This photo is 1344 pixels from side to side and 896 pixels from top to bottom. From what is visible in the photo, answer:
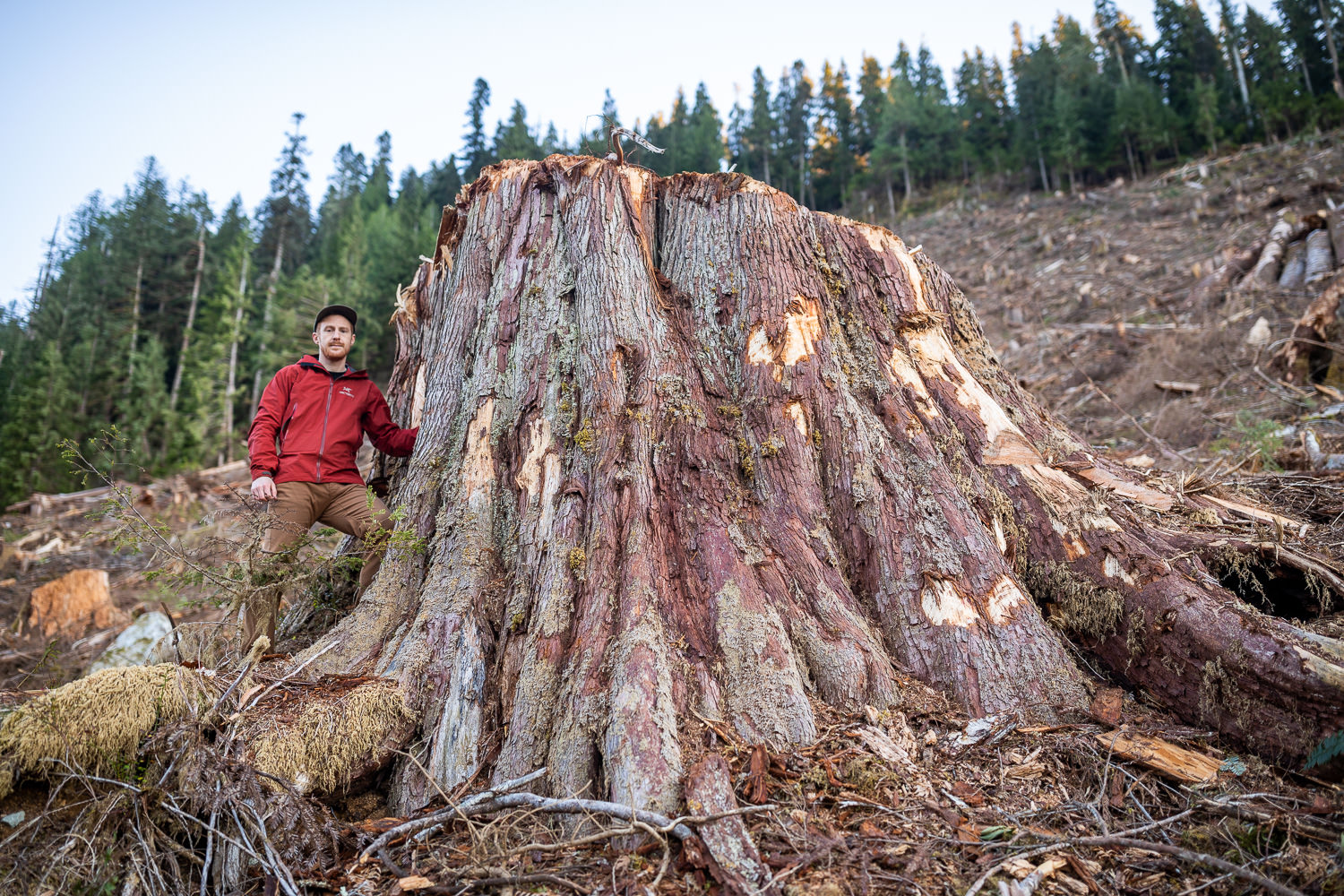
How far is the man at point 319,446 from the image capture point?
391 cm

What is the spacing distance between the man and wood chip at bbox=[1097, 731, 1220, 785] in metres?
3.85

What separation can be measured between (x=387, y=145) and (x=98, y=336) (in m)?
34.8

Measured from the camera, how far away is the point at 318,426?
4238 millimetres

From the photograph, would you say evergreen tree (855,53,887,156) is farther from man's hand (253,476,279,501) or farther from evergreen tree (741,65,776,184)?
man's hand (253,476,279,501)

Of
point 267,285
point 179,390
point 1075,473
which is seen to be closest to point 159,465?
point 179,390

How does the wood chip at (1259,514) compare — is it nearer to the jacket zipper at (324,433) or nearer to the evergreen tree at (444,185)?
the jacket zipper at (324,433)

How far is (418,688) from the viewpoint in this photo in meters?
2.90

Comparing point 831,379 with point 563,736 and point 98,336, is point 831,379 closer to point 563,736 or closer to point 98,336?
point 563,736

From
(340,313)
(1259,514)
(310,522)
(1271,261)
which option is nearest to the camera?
(1259,514)

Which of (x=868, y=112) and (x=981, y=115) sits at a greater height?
(x=868, y=112)

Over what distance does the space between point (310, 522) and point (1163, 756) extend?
15.6 feet

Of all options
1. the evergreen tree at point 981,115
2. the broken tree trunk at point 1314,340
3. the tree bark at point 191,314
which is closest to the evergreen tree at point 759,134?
the evergreen tree at point 981,115

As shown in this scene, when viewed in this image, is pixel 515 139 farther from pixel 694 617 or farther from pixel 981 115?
pixel 694 617

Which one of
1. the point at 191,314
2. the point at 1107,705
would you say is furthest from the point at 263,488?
the point at 191,314
